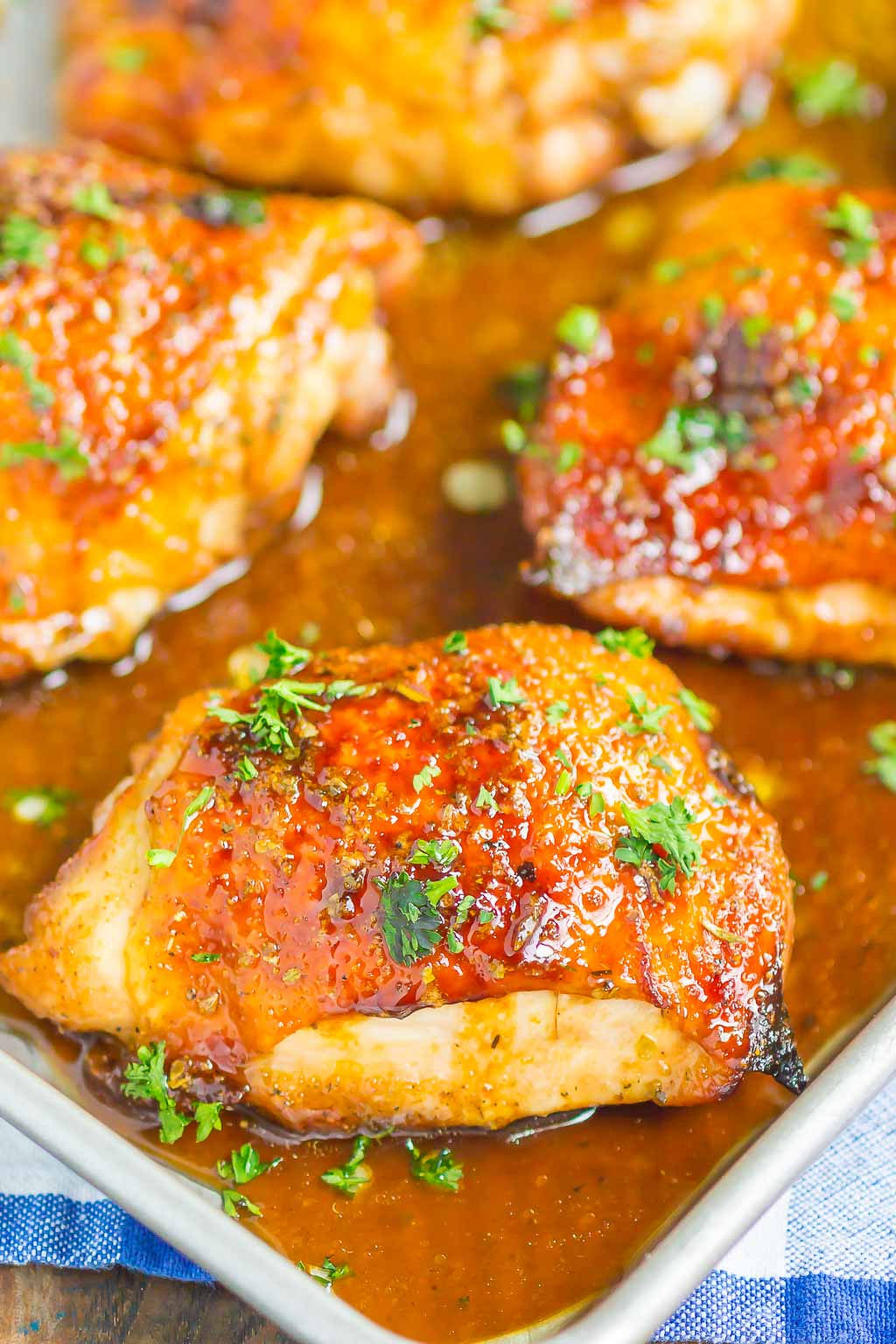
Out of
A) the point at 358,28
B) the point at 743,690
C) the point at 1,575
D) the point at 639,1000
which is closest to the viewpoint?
the point at 639,1000

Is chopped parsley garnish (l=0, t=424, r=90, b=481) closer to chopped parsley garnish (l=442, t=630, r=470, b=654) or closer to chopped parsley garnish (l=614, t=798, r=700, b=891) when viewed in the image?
chopped parsley garnish (l=442, t=630, r=470, b=654)

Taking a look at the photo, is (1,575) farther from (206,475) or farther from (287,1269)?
(287,1269)

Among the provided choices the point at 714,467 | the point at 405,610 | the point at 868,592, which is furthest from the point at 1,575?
the point at 868,592

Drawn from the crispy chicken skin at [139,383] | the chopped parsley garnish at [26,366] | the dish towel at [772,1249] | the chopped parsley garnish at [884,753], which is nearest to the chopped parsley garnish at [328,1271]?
the dish towel at [772,1249]

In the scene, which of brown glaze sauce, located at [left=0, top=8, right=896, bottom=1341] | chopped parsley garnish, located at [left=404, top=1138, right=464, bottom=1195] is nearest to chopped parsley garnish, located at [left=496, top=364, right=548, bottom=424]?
brown glaze sauce, located at [left=0, top=8, right=896, bottom=1341]

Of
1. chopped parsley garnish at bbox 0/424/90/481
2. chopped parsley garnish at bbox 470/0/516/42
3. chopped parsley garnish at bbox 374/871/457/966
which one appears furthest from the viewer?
chopped parsley garnish at bbox 470/0/516/42

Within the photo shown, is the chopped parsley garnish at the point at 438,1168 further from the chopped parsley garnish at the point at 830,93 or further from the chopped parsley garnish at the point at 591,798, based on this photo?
the chopped parsley garnish at the point at 830,93
